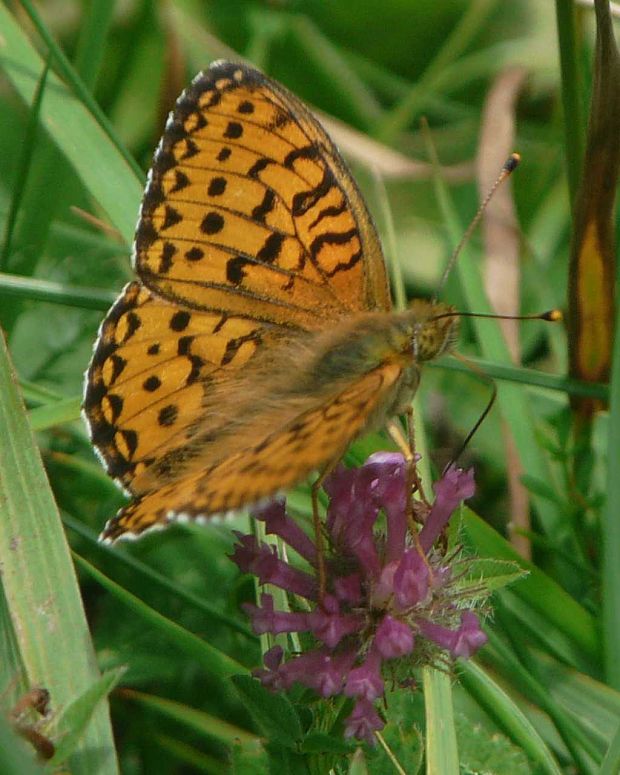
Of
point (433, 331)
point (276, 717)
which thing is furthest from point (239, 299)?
point (276, 717)

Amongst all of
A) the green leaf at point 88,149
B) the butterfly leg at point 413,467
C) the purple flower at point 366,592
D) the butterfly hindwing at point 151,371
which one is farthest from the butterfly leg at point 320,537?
the green leaf at point 88,149

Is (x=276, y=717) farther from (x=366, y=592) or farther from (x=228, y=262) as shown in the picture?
(x=228, y=262)

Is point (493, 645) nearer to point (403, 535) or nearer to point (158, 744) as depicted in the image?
point (403, 535)

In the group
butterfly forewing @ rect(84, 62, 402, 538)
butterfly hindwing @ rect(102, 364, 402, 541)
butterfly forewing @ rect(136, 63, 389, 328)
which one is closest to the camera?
butterfly hindwing @ rect(102, 364, 402, 541)

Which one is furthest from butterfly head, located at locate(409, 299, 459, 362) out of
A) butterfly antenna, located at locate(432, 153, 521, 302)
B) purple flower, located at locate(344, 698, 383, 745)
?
purple flower, located at locate(344, 698, 383, 745)

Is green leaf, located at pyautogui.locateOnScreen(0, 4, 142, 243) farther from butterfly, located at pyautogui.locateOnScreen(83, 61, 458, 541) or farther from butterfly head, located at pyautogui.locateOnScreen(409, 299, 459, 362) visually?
butterfly head, located at pyautogui.locateOnScreen(409, 299, 459, 362)
